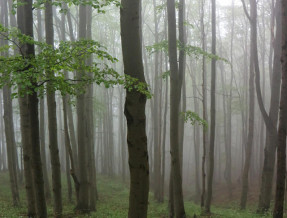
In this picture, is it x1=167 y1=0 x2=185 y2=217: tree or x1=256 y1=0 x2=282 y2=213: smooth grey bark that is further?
x1=256 y1=0 x2=282 y2=213: smooth grey bark

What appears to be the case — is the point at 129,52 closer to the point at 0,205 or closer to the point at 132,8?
the point at 132,8

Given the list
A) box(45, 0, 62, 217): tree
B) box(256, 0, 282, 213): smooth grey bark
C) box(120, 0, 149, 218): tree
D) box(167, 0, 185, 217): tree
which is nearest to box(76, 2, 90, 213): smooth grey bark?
box(45, 0, 62, 217): tree

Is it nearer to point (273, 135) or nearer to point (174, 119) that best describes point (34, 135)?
point (174, 119)

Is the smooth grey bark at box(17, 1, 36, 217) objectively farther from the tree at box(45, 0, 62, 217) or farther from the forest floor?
the forest floor

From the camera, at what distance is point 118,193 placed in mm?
17547

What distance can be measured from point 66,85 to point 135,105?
127 cm

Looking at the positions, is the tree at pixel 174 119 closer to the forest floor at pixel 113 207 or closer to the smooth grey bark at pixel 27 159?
the forest floor at pixel 113 207

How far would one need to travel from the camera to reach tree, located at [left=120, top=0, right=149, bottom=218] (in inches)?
174

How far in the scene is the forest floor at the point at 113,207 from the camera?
9836 mm

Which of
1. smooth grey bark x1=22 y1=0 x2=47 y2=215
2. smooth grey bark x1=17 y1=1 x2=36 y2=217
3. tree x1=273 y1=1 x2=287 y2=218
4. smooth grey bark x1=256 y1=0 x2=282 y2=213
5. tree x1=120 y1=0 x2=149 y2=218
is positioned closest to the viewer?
tree x1=120 y1=0 x2=149 y2=218

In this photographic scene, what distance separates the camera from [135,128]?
175 inches

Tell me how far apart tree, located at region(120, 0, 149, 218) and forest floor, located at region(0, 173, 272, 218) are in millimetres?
5525

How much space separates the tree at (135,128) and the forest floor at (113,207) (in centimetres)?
552

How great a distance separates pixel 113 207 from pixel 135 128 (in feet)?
29.7
